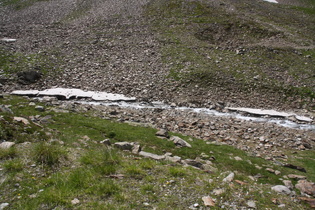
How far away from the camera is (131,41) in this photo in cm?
3816

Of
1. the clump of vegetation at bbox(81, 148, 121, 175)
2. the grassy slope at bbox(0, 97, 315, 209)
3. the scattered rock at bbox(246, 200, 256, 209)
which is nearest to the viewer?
the grassy slope at bbox(0, 97, 315, 209)

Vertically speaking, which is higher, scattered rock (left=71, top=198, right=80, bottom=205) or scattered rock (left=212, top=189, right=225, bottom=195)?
scattered rock (left=71, top=198, right=80, bottom=205)

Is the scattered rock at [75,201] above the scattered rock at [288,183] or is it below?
above

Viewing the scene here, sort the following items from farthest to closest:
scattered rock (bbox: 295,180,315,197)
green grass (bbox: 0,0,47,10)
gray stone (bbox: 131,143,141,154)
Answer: green grass (bbox: 0,0,47,10) < gray stone (bbox: 131,143,141,154) < scattered rock (bbox: 295,180,315,197)

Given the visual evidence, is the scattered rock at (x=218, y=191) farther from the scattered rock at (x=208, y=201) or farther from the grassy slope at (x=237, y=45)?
the grassy slope at (x=237, y=45)

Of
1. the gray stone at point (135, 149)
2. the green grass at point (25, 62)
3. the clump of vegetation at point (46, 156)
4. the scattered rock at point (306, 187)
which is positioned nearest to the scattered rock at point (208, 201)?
the gray stone at point (135, 149)

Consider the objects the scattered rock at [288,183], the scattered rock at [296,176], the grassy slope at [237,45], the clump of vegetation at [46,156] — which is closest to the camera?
the clump of vegetation at [46,156]

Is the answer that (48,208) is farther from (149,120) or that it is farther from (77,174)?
(149,120)

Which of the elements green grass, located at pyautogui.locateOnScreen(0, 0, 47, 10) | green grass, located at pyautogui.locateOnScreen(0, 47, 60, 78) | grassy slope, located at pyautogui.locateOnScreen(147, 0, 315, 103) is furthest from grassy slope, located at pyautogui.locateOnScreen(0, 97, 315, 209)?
green grass, located at pyautogui.locateOnScreen(0, 0, 47, 10)

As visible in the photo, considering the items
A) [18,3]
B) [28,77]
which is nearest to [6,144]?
[28,77]

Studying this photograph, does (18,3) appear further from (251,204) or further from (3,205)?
(251,204)

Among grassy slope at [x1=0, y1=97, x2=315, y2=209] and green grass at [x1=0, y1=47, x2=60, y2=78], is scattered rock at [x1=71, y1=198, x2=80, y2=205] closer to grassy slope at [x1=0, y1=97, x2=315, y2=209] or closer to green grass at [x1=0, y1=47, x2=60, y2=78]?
grassy slope at [x1=0, y1=97, x2=315, y2=209]

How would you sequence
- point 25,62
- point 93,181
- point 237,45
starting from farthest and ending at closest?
point 237,45 < point 25,62 < point 93,181

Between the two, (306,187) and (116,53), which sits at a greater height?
(116,53)
